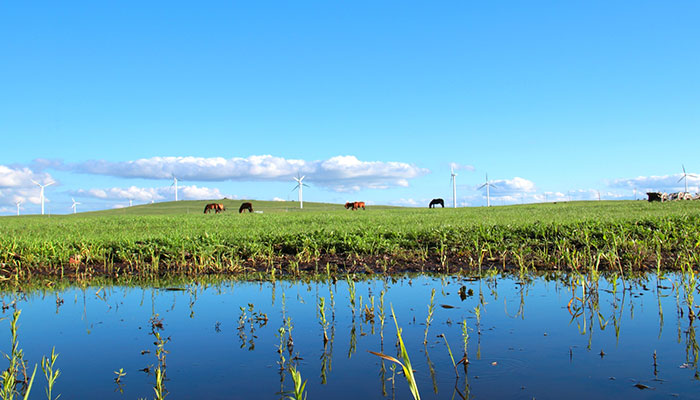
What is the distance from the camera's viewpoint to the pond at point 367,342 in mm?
5020

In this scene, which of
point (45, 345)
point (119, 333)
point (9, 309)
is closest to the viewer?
point (45, 345)

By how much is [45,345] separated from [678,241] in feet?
51.7

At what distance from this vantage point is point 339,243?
15453 millimetres

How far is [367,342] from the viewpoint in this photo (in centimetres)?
643

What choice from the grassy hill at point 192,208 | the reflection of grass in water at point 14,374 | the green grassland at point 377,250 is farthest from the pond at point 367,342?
the grassy hill at point 192,208

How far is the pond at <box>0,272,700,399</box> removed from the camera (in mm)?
5020

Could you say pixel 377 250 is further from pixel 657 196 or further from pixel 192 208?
pixel 192 208

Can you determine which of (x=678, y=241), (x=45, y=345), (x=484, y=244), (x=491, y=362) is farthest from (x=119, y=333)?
(x=678, y=241)

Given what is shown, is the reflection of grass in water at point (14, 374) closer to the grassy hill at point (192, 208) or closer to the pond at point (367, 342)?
the pond at point (367, 342)

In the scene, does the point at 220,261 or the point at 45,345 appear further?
the point at 220,261

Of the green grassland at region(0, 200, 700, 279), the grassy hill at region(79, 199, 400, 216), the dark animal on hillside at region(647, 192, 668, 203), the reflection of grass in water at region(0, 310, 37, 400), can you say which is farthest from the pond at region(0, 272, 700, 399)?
the grassy hill at region(79, 199, 400, 216)

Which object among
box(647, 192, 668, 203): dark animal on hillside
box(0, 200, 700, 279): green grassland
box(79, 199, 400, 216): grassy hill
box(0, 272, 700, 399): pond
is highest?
box(79, 199, 400, 216): grassy hill

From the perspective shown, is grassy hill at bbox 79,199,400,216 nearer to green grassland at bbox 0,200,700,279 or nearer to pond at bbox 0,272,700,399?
green grassland at bbox 0,200,700,279

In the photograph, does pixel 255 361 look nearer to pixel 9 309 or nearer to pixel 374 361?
pixel 374 361
